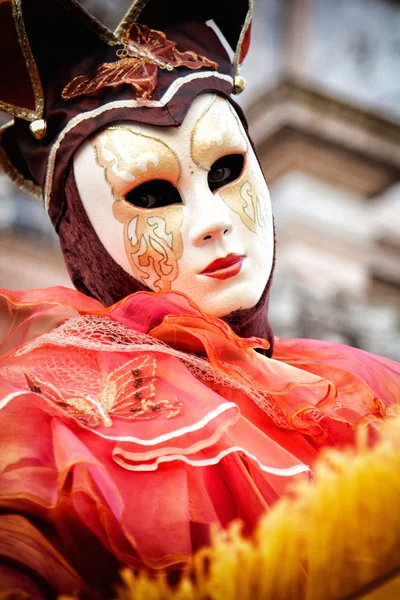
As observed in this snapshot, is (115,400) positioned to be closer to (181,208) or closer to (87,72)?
(181,208)

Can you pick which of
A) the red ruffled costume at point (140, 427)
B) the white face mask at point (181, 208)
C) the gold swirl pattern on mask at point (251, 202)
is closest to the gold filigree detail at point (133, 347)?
the red ruffled costume at point (140, 427)

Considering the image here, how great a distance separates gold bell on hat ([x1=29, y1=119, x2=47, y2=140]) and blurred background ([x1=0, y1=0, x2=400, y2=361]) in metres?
1.76

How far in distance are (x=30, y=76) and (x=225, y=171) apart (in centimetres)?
35

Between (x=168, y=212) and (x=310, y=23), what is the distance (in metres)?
3.03

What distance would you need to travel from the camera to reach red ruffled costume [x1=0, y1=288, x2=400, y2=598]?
1.16 m

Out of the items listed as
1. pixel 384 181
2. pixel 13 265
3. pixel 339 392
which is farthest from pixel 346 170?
pixel 339 392

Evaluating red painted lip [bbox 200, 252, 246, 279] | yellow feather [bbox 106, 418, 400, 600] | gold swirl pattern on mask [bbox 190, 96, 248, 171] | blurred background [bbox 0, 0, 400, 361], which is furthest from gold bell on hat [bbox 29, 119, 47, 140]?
blurred background [bbox 0, 0, 400, 361]

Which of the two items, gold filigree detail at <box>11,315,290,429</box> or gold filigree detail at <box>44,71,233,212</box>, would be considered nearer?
gold filigree detail at <box>11,315,290,429</box>

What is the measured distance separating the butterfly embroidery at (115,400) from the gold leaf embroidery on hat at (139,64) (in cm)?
46

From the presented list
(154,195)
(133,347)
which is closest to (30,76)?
(154,195)

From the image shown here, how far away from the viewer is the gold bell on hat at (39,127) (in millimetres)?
1618

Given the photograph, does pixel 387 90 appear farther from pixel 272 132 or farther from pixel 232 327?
pixel 232 327

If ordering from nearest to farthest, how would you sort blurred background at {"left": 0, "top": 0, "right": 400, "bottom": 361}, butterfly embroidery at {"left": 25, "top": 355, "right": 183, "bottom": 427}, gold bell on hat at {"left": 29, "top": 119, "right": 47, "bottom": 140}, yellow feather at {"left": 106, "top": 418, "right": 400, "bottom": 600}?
yellow feather at {"left": 106, "top": 418, "right": 400, "bottom": 600} → butterfly embroidery at {"left": 25, "top": 355, "right": 183, "bottom": 427} → gold bell on hat at {"left": 29, "top": 119, "right": 47, "bottom": 140} → blurred background at {"left": 0, "top": 0, "right": 400, "bottom": 361}

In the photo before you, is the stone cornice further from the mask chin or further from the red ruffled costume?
the red ruffled costume
